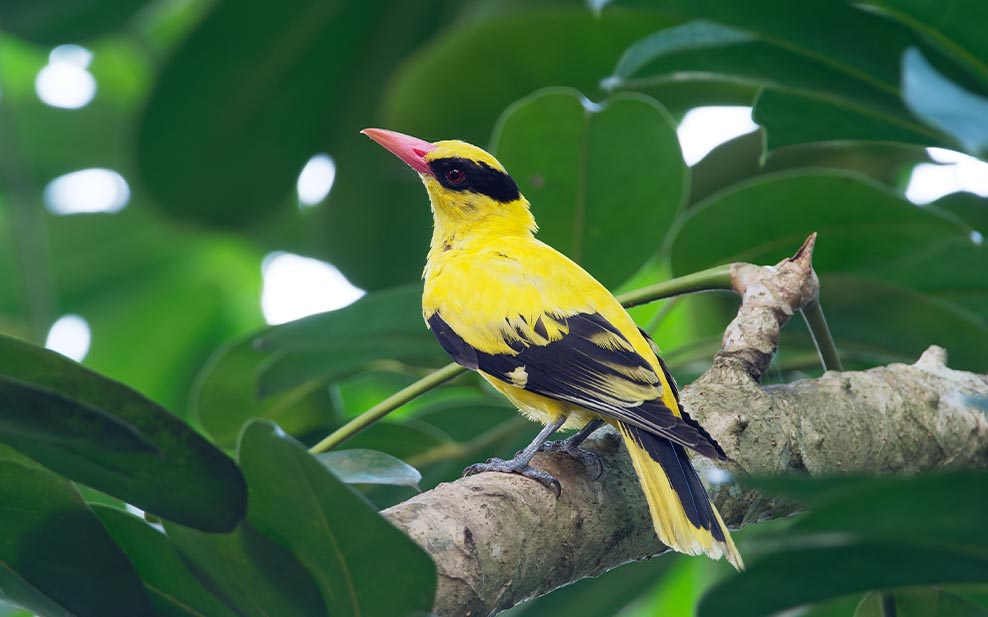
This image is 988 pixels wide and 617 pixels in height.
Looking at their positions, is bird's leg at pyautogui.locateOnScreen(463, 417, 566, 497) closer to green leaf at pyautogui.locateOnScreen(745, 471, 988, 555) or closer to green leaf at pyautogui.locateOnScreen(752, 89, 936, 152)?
green leaf at pyautogui.locateOnScreen(745, 471, 988, 555)

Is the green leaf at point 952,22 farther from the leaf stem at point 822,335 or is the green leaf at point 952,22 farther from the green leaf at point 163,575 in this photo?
the green leaf at point 163,575

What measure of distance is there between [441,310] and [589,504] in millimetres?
783

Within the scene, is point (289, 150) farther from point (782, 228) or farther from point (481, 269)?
point (782, 228)

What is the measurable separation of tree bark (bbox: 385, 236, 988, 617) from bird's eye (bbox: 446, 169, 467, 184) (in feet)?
3.06

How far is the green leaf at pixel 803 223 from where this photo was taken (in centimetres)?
240

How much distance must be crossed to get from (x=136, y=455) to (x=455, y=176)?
154 centimetres

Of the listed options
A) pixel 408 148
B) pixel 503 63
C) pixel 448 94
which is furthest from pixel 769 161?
pixel 408 148

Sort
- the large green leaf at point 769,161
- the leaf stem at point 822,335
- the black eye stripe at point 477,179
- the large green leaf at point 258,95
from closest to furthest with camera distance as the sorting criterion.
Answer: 1. the leaf stem at point 822,335
2. the black eye stripe at point 477,179
3. the large green leaf at point 769,161
4. the large green leaf at point 258,95

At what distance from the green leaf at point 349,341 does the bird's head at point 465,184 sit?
0.41m

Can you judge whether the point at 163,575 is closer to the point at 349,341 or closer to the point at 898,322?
the point at 349,341

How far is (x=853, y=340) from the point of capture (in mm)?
2465

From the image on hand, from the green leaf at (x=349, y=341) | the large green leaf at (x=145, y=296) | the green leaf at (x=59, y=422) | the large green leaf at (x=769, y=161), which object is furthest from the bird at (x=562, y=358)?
the large green leaf at (x=145, y=296)

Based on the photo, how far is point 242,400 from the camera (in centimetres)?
284

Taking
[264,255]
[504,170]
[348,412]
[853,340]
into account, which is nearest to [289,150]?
[264,255]
